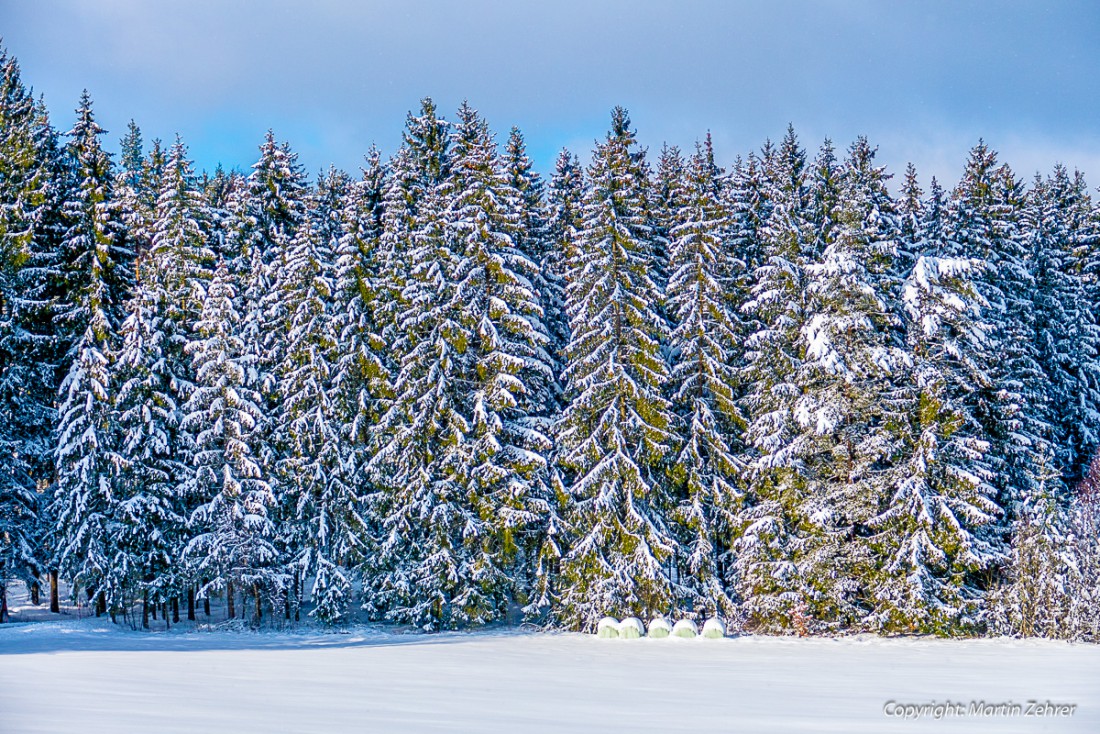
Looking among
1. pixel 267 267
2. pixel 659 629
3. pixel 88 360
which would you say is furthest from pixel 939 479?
pixel 88 360

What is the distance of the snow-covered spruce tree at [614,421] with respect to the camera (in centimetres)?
2806

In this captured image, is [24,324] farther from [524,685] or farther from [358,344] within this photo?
A: [524,685]

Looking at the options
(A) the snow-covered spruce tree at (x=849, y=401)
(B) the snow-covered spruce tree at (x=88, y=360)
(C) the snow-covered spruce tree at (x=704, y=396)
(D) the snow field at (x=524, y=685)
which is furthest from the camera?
(C) the snow-covered spruce tree at (x=704, y=396)

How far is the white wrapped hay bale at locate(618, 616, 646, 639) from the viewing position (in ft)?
83.9

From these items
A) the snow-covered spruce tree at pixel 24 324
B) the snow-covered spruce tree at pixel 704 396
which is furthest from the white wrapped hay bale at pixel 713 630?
the snow-covered spruce tree at pixel 24 324

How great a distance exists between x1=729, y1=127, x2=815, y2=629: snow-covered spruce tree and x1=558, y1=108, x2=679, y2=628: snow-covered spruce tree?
2876mm

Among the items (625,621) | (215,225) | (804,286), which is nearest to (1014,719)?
(625,621)

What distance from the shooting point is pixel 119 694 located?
11.2 meters

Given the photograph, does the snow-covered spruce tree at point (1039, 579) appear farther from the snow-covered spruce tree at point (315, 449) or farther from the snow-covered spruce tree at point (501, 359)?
the snow-covered spruce tree at point (315, 449)

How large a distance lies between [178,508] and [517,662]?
17581 millimetres

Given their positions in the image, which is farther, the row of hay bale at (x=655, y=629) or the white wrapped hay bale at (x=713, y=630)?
the white wrapped hay bale at (x=713, y=630)

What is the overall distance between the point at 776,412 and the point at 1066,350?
1628 cm

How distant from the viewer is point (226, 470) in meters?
29.6

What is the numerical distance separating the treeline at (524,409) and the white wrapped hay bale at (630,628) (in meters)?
1.85
